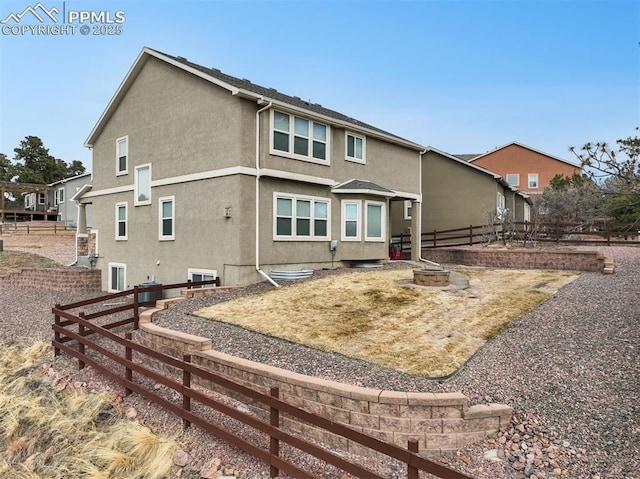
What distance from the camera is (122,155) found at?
55.5 ft

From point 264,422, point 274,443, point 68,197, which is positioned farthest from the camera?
point 68,197

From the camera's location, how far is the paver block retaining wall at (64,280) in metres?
17.8

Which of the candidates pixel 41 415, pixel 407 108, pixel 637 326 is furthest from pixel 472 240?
pixel 41 415

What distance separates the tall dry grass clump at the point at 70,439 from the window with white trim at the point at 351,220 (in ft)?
33.5

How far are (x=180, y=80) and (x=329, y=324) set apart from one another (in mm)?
10976

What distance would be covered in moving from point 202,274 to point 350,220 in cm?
600

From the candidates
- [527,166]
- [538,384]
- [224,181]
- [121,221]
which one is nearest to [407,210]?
[224,181]

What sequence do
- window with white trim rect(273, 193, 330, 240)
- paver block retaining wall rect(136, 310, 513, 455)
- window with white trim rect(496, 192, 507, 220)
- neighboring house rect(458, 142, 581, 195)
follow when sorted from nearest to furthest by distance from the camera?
paver block retaining wall rect(136, 310, 513, 455), window with white trim rect(273, 193, 330, 240), window with white trim rect(496, 192, 507, 220), neighboring house rect(458, 142, 581, 195)

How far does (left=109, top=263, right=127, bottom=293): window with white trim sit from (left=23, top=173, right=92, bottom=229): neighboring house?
2416 centimetres

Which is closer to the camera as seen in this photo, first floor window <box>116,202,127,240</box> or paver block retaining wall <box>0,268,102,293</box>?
first floor window <box>116,202,127,240</box>

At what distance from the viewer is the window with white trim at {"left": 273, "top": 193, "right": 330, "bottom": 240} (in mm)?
13352

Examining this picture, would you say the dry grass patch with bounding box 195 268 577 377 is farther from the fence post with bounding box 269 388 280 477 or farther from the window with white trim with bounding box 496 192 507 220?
the window with white trim with bounding box 496 192 507 220

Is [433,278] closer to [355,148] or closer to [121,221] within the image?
[355,148]
